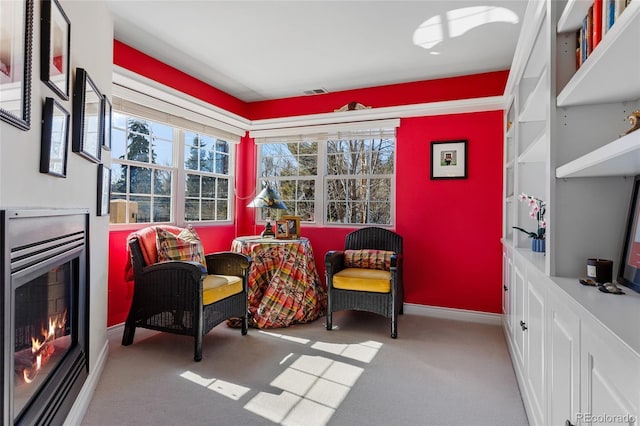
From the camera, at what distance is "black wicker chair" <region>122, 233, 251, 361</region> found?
2615 millimetres

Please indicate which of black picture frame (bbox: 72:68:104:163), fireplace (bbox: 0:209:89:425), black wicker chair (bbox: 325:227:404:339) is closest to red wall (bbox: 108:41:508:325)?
black wicker chair (bbox: 325:227:404:339)

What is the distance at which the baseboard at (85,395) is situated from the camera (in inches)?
68.4

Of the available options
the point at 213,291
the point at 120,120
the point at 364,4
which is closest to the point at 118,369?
the point at 213,291

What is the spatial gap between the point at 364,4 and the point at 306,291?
252 centimetres

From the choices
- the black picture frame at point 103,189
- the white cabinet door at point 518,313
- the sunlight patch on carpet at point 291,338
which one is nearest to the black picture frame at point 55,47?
the black picture frame at point 103,189

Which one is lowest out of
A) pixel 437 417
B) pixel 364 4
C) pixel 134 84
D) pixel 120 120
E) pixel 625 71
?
pixel 437 417

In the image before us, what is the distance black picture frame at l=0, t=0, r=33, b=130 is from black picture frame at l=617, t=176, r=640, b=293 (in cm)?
222

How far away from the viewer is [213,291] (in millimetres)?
2734

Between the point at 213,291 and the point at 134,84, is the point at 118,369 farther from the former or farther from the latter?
the point at 134,84

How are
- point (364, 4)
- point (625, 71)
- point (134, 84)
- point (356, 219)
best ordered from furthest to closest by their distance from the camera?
point (356, 219), point (134, 84), point (364, 4), point (625, 71)

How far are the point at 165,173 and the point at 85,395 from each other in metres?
2.22

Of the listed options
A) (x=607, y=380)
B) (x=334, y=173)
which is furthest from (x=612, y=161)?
(x=334, y=173)

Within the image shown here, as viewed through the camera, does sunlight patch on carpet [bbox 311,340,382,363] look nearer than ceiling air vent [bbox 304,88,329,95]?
Yes
